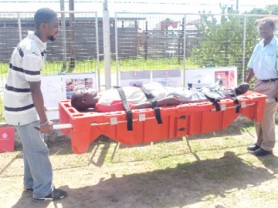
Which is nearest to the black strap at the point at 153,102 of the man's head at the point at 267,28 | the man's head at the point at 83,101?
the man's head at the point at 83,101

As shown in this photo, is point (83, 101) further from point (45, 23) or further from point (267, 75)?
point (267, 75)

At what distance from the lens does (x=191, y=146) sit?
5.64 meters

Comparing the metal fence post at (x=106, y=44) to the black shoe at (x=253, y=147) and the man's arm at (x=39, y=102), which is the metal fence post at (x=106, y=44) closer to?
the man's arm at (x=39, y=102)

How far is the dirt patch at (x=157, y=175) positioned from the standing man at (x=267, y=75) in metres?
0.28

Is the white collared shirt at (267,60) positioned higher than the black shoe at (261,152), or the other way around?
the white collared shirt at (267,60)

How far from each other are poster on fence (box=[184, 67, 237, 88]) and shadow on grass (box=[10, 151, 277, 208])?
1.70 m

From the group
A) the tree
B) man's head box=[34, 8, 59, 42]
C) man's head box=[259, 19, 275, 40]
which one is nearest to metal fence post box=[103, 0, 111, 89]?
the tree

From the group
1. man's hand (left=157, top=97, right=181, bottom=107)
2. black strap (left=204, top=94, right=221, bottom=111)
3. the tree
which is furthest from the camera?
the tree

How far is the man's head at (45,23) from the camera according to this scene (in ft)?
11.2

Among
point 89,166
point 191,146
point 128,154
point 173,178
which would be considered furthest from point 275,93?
point 89,166

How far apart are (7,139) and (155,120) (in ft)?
8.80

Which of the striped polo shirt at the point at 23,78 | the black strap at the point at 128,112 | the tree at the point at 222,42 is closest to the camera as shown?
the striped polo shirt at the point at 23,78

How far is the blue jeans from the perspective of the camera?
368cm

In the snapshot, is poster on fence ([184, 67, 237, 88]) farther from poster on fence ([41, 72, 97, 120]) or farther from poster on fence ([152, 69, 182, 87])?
poster on fence ([41, 72, 97, 120])
